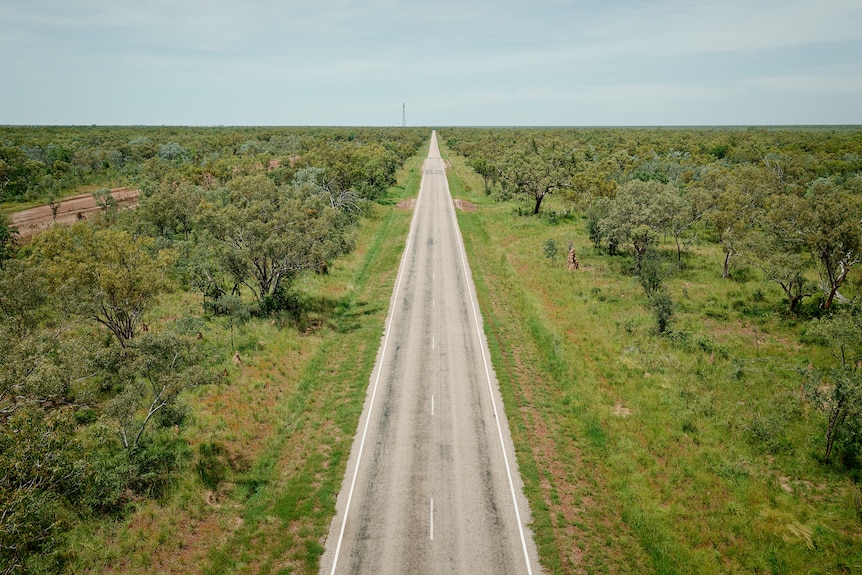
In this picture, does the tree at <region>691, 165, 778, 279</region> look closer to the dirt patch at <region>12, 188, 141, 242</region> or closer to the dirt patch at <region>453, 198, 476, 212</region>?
the dirt patch at <region>453, 198, 476, 212</region>

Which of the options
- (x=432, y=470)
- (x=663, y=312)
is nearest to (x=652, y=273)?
(x=663, y=312)

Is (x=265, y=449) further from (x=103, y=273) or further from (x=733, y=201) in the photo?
(x=733, y=201)

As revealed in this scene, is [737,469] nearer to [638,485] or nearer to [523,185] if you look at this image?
[638,485]

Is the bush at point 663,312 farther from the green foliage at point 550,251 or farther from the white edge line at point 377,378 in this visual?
the white edge line at point 377,378

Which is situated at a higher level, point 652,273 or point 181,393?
point 652,273

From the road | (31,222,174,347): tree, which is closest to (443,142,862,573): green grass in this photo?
the road

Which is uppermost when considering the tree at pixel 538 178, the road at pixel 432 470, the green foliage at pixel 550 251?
the tree at pixel 538 178

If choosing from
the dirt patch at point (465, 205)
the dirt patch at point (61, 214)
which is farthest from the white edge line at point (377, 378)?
the dirt patch at point (61, 214)
